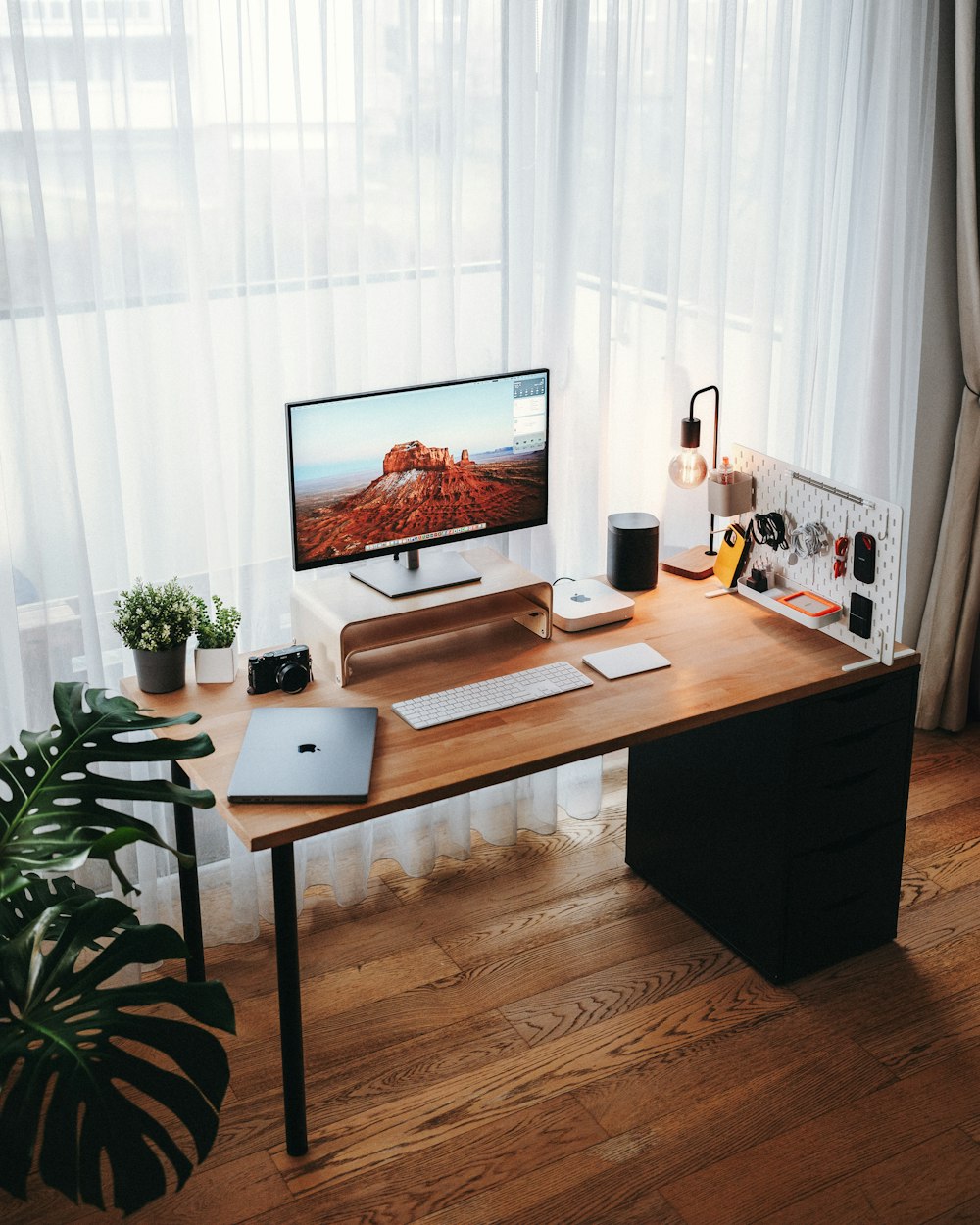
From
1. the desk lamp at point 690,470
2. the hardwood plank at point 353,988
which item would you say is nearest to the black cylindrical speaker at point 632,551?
the desk lamp at point 690,470

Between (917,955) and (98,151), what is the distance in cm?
230

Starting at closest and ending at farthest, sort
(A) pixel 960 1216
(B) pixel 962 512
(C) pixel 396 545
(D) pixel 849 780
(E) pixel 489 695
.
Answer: (A) pixel 960 1216, (E) pixel 489 695, (C) pixel 396 545, (D) pixel 849 780, (B) pixel 962 512

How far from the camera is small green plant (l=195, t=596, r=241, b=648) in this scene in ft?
8.18

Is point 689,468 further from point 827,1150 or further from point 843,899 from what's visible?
point 827,1150

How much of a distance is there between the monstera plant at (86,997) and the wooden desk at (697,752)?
0.61ft

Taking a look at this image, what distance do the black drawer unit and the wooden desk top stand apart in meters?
0.13

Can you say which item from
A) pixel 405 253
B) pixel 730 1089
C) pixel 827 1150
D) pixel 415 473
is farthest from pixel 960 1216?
pixel 405 253

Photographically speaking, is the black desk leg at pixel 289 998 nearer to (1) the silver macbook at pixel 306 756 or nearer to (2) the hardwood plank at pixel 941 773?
(1) the silver macbook at pixel 306 756

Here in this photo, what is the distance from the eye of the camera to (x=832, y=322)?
3412 millimetres

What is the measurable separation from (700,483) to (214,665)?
1.18m

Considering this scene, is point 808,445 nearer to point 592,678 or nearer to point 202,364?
point 592,678

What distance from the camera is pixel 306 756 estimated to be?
7.32 ft

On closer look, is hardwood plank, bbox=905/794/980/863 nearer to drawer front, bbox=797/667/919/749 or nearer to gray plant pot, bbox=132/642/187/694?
drawer front, bbox=797/667/919/749

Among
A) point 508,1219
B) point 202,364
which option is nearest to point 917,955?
point 508,1219
